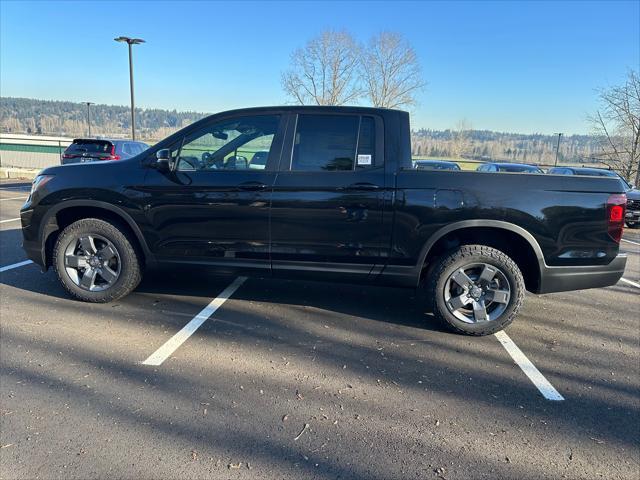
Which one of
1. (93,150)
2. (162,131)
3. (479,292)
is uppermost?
(162,131)

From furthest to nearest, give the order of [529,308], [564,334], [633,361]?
[529,308] < [564,334] < [633,361]

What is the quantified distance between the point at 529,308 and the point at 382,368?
2366mm

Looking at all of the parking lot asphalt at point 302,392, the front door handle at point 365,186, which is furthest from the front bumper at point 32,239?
the front door handle at point 365,186

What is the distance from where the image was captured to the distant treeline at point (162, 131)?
70062 millimetres

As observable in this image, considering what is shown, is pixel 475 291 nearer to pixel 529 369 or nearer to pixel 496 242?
pixel 496 242

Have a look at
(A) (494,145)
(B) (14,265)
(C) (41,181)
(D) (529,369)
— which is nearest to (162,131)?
(A) (494,145)

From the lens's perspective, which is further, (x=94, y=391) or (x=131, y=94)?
(x=131, y=94)

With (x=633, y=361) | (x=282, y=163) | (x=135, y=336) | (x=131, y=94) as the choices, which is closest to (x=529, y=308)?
(x=633, y=361)

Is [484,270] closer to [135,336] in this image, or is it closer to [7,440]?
[135,336]

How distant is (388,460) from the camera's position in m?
2.37

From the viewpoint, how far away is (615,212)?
12.4 feet

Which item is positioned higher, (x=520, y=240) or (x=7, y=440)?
(x=520, y=240)

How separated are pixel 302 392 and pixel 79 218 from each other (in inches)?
120

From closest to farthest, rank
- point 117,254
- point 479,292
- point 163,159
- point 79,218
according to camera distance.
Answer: point 479,292 → point 163,159 → point 117,254 → point 79,218
